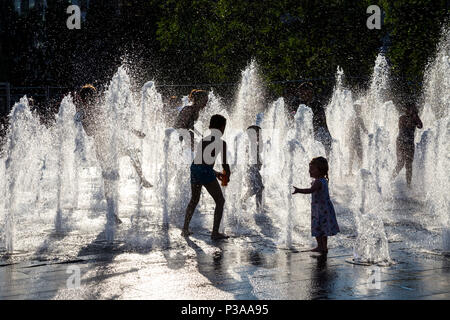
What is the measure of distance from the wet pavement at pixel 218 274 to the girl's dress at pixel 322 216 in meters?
0.23

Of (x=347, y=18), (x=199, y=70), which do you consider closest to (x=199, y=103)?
(x=347, y=18)

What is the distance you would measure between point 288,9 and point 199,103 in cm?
1968

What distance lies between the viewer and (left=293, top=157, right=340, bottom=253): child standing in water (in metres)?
8.71

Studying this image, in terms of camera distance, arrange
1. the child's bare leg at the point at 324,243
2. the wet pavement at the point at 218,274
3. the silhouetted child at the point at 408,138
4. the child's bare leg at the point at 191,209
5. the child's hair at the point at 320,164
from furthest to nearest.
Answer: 1. the silhouetted child at the point at 408,138
2. the child's bare leg at the point at 191,209
3. the child's hair at the point at 320,164
4. the child's bare leg at the point at 324,243
5. the wet pavement at the point at 218,274

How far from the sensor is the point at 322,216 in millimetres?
8836

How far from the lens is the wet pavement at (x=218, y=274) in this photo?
6.46 m

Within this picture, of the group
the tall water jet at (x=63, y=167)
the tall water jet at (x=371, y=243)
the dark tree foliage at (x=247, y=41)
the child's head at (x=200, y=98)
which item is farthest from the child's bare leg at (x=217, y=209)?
the dark tree foliage at (x=247, y=41)

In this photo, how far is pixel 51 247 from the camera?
8891 mm

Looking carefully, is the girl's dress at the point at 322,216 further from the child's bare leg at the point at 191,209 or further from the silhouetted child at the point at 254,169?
the silhouetted child at the point at 254,169

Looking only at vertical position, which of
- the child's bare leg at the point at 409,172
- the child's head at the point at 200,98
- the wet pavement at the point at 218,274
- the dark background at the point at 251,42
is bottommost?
the wet pavement at the point at 218,274

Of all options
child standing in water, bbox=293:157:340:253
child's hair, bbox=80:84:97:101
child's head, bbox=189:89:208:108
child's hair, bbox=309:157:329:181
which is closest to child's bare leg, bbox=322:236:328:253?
child standing in water, bbox=293:157:340:253

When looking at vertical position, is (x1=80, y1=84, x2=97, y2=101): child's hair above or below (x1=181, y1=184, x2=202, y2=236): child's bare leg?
above

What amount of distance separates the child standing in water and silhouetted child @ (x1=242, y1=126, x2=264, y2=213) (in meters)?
3.51

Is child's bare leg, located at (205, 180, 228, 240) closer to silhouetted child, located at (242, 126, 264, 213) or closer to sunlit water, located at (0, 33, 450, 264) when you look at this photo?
sunlit water, located at (0, 33, 450, 264)
